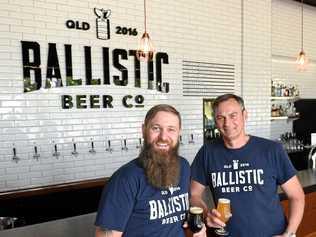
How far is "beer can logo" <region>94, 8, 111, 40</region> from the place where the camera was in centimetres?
456

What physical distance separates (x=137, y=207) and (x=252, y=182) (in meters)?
0.85

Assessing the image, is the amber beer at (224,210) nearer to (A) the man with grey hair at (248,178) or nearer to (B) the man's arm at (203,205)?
(B) the man's arm at (203,205)

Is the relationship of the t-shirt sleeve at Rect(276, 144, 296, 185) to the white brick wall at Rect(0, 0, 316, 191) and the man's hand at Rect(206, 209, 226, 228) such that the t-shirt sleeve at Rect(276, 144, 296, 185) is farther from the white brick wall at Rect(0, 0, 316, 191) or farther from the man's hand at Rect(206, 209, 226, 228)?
the white brick wall at Rect(0, 0, 316, 191)

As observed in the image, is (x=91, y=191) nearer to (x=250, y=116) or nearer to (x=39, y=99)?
(x=39, y=99)

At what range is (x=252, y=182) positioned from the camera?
223cm

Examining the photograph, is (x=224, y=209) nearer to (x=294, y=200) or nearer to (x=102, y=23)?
(x=294, y=200)

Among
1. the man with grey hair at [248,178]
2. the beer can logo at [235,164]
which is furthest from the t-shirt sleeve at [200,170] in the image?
the beer can logo at [235,164]

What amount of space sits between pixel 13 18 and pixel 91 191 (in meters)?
2.13

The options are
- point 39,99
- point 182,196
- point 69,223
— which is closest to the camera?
point 182,196

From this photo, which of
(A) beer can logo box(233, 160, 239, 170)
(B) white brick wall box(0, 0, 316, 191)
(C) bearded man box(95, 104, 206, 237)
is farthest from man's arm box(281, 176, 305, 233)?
(B) white brick wall box(0, 0, 316, 191)

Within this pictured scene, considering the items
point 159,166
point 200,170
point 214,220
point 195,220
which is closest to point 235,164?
point 200,170

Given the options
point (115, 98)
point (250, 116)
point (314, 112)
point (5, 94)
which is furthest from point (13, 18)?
point (314, 112)

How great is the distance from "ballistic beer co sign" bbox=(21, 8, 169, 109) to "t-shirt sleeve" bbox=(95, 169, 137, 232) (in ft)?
9.20

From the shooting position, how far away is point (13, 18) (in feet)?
13.0
